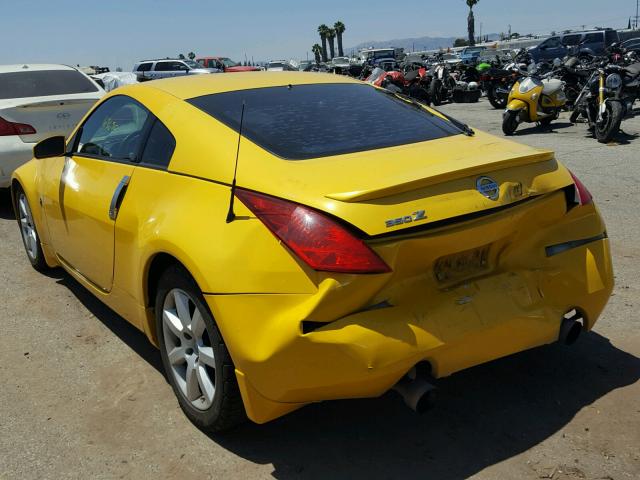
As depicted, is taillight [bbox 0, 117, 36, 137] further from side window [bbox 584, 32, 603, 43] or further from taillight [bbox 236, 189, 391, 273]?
side window [bbox 584, 32, 603, 43]

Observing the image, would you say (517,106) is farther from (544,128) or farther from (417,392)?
(417,392)

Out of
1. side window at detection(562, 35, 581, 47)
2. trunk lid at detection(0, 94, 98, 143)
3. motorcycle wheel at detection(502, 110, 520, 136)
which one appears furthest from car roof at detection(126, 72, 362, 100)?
side window at detection(562, 35, 581, 47)

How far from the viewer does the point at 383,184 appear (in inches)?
94.8

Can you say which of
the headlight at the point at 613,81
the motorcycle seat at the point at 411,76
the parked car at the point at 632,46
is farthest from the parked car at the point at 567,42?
the headlight at the point at 613,81

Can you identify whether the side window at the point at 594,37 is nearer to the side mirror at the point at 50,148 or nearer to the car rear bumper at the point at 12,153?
the car rear bumper at the point at 12,153

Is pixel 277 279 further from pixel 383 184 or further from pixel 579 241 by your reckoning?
pixel 579 241

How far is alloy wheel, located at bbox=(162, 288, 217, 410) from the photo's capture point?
2.76m

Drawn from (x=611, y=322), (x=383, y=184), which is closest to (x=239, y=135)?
(x=383, y=184)

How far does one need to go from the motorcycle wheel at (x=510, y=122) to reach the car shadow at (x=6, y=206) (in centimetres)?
841

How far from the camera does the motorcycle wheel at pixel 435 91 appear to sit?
752 inches

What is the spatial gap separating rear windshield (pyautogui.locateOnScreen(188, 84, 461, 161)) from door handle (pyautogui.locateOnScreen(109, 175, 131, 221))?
55cm

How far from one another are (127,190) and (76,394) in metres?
1.11

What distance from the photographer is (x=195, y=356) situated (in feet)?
9.44

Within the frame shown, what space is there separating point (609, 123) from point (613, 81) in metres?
0.83
